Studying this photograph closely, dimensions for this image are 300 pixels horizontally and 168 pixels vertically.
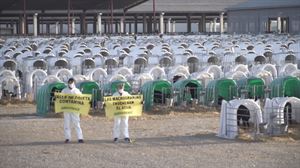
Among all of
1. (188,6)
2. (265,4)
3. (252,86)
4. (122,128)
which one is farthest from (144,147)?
(188,6)

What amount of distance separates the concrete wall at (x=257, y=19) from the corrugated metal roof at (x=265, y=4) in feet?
1.41

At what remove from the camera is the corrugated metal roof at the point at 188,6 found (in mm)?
75375

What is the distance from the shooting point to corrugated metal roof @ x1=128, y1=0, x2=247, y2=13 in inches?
2968

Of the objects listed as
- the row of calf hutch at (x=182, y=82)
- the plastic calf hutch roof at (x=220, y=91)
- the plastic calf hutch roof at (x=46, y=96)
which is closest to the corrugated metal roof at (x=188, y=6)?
the row of calf hutch at (x=182, y=82)

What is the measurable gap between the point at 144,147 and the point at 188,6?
62.1 meters

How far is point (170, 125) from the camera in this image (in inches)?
712

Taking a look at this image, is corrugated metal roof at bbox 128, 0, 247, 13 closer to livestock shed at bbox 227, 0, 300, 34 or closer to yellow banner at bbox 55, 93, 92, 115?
livestock shed at bbox 227, 0, 300, 34

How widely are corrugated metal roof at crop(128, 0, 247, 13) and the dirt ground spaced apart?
56.6 m

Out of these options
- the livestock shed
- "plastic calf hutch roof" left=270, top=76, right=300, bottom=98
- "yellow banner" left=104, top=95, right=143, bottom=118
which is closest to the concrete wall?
the livestock shed

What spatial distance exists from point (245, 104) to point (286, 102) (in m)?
0.94

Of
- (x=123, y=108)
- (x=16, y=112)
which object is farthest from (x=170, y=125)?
(x=16, y=112)

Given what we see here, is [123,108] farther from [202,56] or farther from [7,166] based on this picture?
[202,56]

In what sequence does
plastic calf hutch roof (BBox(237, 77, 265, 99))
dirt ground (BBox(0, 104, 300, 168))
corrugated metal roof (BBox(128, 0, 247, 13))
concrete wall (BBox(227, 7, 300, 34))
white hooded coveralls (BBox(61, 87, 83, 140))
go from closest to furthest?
dirt ground (BBox(0, 104, 300, 168)) → white hooded coveralls (BBox(61, 87, 83, 140)) → plastic calf hutch roof (BBox(237, 77, 265, 99)) → concrete wall (BBox(227, 7, 300, 34)) → corrugated metal roof (BBox(128, 0, 247, 13))

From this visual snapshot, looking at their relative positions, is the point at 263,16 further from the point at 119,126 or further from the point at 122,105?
the point at 119,126
